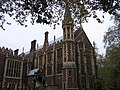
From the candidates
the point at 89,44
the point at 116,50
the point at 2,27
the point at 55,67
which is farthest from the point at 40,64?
the point at 2,27

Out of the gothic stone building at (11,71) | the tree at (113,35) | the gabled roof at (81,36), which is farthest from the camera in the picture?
the gabled roof at (81,36)

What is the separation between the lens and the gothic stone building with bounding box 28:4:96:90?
3117 cm

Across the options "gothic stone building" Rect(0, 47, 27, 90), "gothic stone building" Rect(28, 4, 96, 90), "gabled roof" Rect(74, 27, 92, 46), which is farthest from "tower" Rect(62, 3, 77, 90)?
"gothic stone building" Rect(0, 47, 27, 90)

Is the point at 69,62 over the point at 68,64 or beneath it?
over

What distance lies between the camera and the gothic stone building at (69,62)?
3117 centimetres

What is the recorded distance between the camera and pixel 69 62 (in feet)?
104

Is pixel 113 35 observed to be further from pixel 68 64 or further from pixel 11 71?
pixel 11 71

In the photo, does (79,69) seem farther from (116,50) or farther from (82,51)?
(116,50)

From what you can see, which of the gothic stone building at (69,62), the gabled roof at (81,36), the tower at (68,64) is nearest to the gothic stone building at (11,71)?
the gothic stone building at (69,62)

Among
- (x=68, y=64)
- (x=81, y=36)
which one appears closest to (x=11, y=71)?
(x=68, y=64)

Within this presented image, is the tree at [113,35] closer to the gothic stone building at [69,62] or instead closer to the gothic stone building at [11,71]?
the gothic stone building at [69,62]

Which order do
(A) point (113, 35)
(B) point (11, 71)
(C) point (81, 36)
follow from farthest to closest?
(C) point (81, 36) < (B) point (11, 71) < (A) point (113, 35)

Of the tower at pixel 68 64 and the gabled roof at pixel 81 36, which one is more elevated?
the gabled roof at pixel 81 36

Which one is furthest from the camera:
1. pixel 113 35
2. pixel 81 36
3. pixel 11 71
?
pixel 81 36
